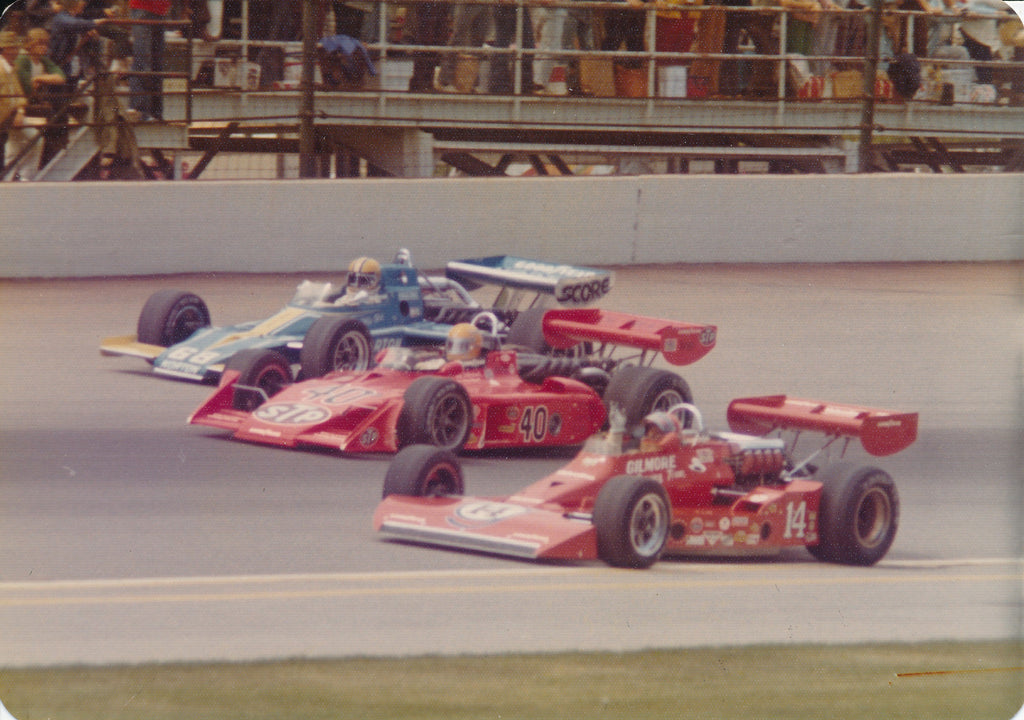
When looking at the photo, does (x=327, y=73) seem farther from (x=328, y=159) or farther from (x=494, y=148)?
(x=494, y=148)

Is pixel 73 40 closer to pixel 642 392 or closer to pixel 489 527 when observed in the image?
pixel 642 392

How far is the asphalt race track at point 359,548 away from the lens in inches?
261

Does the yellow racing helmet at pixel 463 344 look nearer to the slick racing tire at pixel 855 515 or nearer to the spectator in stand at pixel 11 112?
the slick racing tire at pixel 855 515

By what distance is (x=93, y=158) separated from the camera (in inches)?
623

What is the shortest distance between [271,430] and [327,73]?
8946 mm

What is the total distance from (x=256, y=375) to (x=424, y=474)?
297cm

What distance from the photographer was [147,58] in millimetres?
15977

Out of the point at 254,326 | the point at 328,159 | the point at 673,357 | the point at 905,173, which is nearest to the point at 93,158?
the point at 328,159

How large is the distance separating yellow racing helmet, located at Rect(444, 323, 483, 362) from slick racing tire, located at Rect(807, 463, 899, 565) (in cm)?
289

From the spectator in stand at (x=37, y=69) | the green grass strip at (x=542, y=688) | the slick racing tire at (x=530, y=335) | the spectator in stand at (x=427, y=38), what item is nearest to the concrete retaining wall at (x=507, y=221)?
the spectator in stand at (x=37, y=69)

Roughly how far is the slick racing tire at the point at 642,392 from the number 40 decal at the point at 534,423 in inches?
Answer: 17.6

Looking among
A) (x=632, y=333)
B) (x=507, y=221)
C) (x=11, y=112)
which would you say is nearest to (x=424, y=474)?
(x=632, y=333)

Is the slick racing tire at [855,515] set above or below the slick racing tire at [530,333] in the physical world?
below

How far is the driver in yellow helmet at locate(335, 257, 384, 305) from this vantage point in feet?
39.2
